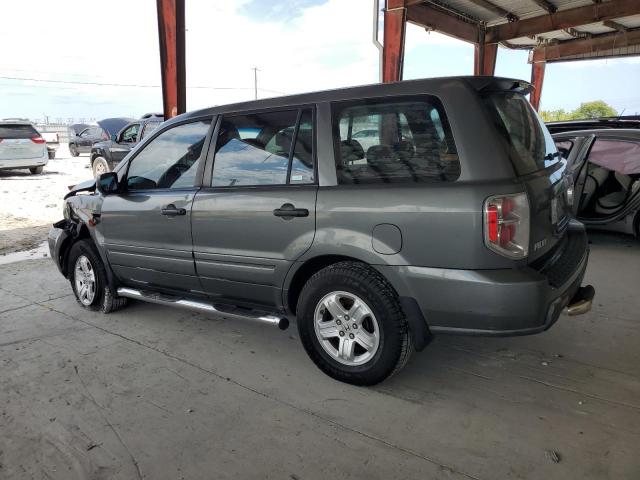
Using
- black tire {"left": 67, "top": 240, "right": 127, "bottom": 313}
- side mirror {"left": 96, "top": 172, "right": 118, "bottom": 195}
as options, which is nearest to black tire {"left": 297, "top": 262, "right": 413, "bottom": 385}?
side mirror {"left": 96, "top": 172, "right": 118, "bottom": 195}

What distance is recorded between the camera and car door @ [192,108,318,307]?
9.64 feet

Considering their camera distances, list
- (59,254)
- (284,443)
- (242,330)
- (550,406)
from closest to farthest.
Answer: (284,443) < (550,406) < (242,330) < (59,254)

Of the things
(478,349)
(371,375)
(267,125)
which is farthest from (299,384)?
(267,125)

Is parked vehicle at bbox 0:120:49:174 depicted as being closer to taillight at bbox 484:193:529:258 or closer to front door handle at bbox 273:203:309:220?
front door handle at bbox 273:203:309:220

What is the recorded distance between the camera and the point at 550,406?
2.62 metres

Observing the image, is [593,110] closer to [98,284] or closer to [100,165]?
[100,165]

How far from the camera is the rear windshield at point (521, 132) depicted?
2.53 metres

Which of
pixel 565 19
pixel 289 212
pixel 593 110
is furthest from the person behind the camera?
pixel 593 110

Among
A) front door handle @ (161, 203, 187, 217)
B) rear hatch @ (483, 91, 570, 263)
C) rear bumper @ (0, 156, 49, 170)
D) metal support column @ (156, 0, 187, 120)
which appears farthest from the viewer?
rear bumper @ (0, 156, 49, 170)

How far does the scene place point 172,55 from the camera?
8984 mm

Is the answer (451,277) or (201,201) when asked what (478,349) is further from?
(201,201)

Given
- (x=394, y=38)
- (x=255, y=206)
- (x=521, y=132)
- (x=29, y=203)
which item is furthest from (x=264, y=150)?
(x=29, y=203)

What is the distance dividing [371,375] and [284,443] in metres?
0.67

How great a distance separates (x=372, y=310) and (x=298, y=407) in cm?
70
